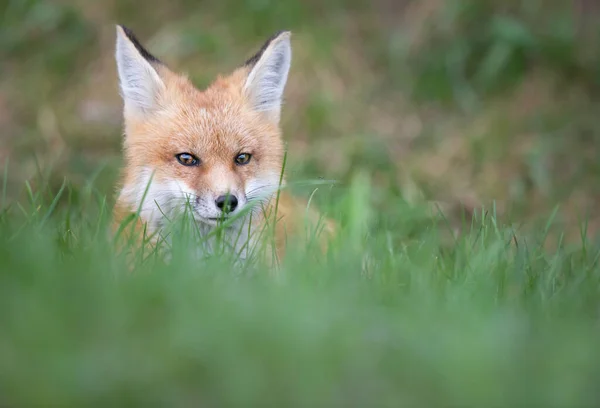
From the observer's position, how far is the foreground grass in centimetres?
180

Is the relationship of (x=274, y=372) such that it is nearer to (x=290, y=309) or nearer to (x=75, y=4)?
(x=290, y=309)

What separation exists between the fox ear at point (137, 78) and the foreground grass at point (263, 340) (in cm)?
140

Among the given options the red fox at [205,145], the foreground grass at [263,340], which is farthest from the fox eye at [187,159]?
the foreground grass at [263,340]

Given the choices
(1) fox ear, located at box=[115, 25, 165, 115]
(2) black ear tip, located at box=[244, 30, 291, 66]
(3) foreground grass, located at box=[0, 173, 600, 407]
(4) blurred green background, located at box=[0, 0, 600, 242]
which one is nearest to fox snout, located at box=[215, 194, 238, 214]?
(3) foreground grass, located at box=[0, 173, 600, 407]

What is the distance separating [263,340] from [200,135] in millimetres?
1969

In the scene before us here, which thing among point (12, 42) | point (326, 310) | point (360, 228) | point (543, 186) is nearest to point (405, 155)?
point (543, 186)

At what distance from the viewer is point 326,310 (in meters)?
2.19

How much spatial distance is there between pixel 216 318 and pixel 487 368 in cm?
82

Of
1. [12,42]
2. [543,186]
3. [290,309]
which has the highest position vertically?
[12,42]

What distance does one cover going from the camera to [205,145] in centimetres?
372

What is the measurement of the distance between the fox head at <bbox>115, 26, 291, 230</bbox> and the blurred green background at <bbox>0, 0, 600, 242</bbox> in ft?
6.75

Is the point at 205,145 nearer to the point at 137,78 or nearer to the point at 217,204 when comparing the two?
the point at 217,204

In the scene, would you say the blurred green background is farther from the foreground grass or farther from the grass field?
the foreground grass

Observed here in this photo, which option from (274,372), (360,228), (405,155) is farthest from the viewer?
(405,155)
